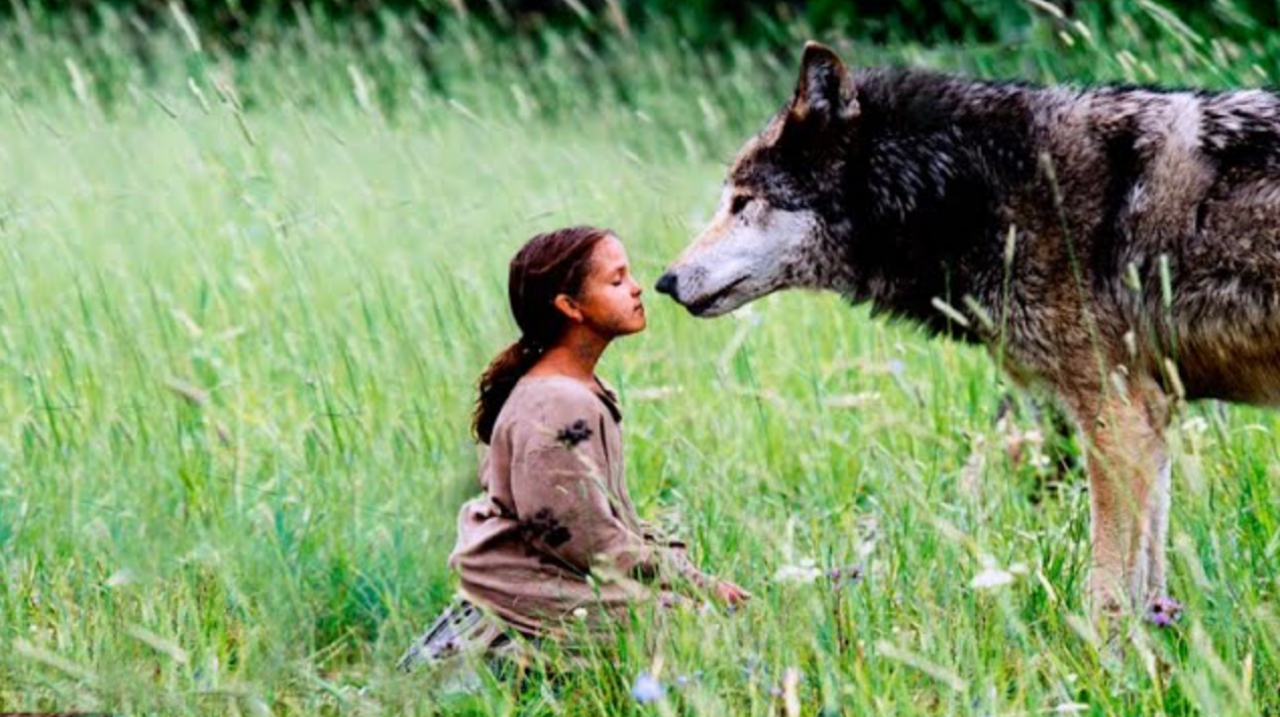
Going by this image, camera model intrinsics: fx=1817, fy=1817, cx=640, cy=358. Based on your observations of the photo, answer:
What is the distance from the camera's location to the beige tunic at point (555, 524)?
3346mm

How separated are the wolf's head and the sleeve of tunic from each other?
109cm

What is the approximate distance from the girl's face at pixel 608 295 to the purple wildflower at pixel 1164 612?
3.78ft

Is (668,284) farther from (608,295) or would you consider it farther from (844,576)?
(844,576)

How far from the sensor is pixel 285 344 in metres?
5.32

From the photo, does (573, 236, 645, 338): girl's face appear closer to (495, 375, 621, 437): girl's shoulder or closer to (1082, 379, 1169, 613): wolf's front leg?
(495, 375, 621, 437): girl's shoulder

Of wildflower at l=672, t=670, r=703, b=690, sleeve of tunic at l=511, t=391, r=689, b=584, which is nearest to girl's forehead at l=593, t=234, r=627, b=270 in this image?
sleeve of tunic at l=511, t=391, r=689, b=584

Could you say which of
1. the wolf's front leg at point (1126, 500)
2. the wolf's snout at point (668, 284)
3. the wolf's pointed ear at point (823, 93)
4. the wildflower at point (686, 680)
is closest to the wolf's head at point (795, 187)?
the wolf's pointed ear at point (823, 93)

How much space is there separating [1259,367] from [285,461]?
2337 mm

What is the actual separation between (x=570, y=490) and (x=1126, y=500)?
1.31m

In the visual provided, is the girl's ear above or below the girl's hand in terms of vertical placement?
above

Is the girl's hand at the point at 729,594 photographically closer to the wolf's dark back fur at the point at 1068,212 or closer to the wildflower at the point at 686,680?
the wildflower at the point at 686,680

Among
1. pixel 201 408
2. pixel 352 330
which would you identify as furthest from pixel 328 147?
pixel 201 408

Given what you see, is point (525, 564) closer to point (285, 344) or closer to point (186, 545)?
point (186, 545)

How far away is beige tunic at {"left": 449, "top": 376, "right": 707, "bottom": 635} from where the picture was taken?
3346mm
